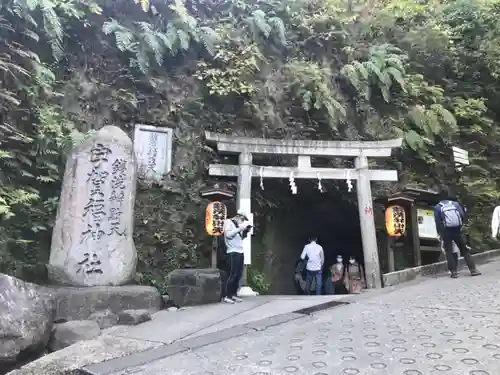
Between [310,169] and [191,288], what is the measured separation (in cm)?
414

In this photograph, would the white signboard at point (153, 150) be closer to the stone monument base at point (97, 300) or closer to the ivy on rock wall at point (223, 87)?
the ivy on rock wall at point (223, 87)

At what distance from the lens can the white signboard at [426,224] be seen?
11109 millimetres

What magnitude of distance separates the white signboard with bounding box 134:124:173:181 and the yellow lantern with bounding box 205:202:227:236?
1.79 m

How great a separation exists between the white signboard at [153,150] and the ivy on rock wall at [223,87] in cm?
32

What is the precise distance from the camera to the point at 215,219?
8.92 m

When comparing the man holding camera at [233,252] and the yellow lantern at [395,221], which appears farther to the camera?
the yellow lantern at [395,221]

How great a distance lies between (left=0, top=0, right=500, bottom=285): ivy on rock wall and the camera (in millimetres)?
8148

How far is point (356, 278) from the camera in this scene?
455 inches

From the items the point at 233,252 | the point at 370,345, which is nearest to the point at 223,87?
the point at 233,252

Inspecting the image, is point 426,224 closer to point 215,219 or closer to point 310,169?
point 310,169

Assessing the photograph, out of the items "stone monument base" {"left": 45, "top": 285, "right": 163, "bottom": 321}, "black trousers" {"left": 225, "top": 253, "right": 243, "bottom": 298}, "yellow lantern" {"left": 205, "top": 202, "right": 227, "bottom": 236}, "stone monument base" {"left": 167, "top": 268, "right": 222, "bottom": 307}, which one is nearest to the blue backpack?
"black trousers" {"left": 225, "top": 253, "right": 243, "bottom": 298}

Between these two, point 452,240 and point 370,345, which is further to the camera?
point 452,240

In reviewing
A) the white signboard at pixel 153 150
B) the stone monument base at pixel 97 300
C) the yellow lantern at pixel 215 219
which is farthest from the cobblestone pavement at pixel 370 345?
the white signboard at pixel 153 150

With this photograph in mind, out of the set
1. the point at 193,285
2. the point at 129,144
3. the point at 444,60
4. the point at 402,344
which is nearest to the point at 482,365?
the point at 402,344
